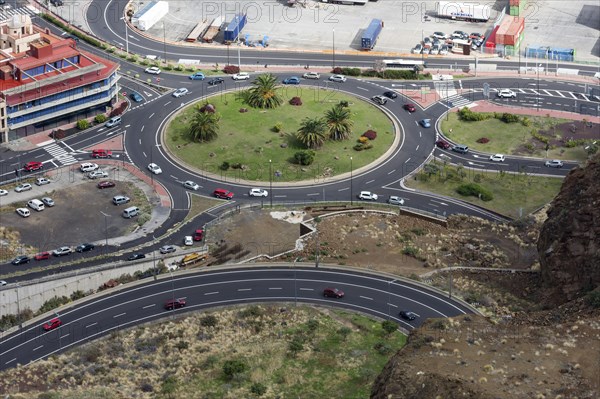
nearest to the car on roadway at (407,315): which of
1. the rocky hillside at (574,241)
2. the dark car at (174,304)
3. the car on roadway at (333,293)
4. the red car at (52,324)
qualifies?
the car on roadway at (333,293)

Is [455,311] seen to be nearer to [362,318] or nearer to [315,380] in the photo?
[362,318]

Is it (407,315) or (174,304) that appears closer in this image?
(407,315)

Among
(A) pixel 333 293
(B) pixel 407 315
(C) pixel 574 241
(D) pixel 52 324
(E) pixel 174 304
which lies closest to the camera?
(D) pixel 52 324

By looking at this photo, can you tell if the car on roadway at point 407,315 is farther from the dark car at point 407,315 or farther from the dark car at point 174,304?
the dark car at point 174,304

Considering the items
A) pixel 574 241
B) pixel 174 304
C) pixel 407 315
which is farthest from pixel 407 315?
pixel 174 304

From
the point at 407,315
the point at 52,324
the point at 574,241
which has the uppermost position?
the point at 574,241

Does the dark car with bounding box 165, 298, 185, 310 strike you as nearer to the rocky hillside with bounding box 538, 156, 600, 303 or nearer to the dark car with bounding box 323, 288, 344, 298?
the dark car with bounding box 323, 288, 344, 298

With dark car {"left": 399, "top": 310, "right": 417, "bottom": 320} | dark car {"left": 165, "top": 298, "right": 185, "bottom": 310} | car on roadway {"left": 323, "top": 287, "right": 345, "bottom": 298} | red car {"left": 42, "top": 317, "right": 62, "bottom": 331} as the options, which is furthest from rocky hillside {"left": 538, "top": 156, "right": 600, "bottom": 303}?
red car {"left": 42, "top": 317, "right": 62, "bottom": 331}

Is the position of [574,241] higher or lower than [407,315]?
higher

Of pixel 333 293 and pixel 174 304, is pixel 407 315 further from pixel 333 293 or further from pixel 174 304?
pixel 174 304
